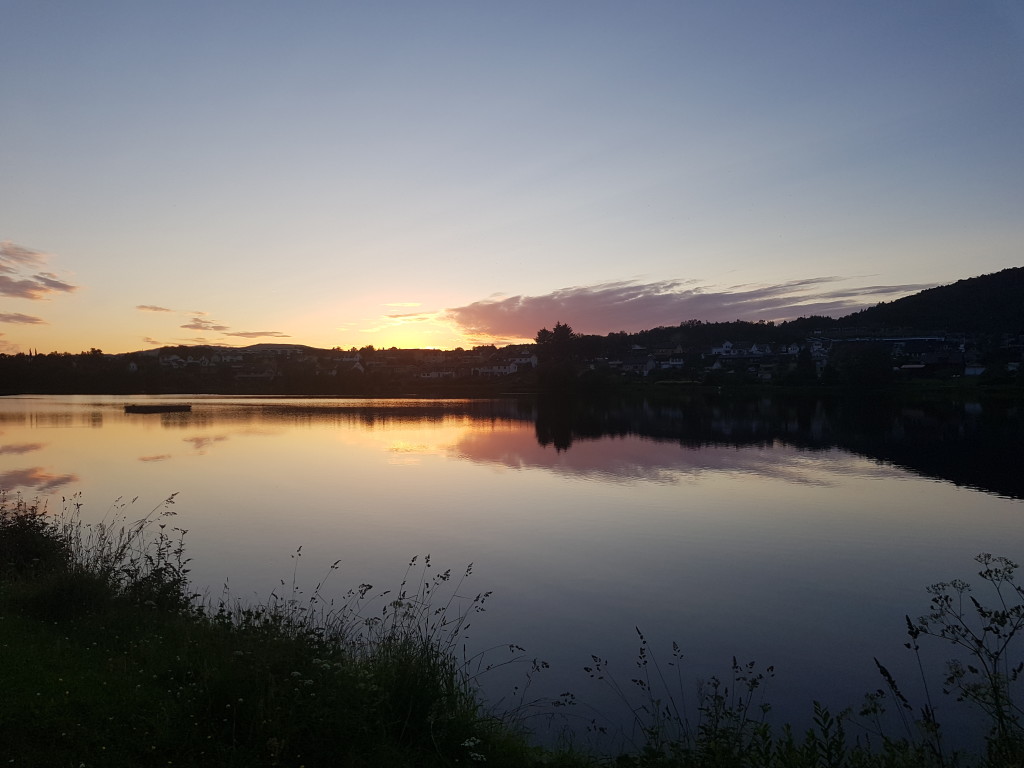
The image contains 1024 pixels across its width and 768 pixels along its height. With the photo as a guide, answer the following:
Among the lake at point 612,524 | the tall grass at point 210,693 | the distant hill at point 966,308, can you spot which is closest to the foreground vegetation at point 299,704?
the tall grass at point 210,693

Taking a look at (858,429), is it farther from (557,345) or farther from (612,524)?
(557,345)

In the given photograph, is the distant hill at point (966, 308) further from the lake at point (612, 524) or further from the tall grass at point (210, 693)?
the tall grass at point (210, 693)

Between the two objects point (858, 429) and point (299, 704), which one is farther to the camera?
point (858, 429)

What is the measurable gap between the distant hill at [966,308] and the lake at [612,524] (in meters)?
106

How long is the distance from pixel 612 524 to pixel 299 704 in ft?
40.9

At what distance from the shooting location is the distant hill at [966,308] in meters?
125

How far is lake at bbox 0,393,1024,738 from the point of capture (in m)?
9.41

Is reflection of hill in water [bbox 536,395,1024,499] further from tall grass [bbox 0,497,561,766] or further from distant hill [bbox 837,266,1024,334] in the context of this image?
distant hill [bbox 837,266,1024,334]

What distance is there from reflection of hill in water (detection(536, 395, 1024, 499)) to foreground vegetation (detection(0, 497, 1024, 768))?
19175 millimetres

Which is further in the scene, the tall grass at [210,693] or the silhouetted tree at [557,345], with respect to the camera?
the silhouetted tree at [557,345]

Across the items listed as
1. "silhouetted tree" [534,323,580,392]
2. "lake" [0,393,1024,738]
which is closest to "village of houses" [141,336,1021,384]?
"silhouetted tree" [534,323,580,392]

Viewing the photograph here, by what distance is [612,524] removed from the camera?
16922 millimetres

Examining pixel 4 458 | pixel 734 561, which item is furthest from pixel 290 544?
pixel 4 458

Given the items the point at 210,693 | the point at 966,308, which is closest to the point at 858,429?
the point at 210,693
